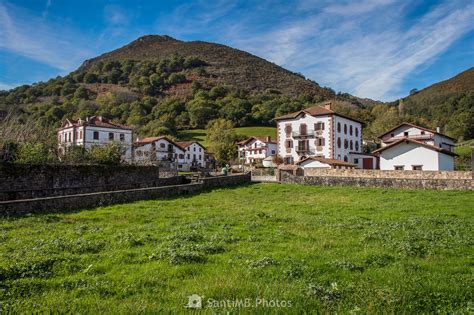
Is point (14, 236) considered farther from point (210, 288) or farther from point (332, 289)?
point (332, 289)

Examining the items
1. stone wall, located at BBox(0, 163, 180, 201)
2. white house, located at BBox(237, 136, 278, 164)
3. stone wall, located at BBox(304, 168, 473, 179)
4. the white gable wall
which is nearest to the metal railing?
the white gable wall

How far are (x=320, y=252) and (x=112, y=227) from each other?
695 centimetres

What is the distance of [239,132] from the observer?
3967 inches

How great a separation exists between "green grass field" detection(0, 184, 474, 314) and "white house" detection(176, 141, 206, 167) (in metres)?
63.5

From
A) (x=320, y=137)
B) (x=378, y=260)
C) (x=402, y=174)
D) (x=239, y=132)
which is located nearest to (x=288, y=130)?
(x=320, y=137)

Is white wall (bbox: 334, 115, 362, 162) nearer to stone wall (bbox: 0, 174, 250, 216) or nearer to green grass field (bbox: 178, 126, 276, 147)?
stone wall (bbox: 0, 174, 250, 216)

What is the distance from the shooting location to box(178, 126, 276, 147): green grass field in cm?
9629

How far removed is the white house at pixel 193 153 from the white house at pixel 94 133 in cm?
1613

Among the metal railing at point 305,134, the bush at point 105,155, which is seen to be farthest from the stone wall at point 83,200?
the metal railing at point 305,134

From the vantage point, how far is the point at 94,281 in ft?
17.6

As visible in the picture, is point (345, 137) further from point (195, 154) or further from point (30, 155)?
point (30, 155)

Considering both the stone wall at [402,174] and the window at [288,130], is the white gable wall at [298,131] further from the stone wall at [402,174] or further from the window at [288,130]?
the stone wall at [402,174]

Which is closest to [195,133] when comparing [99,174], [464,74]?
[99,174]

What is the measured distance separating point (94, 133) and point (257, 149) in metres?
→ 35.7
